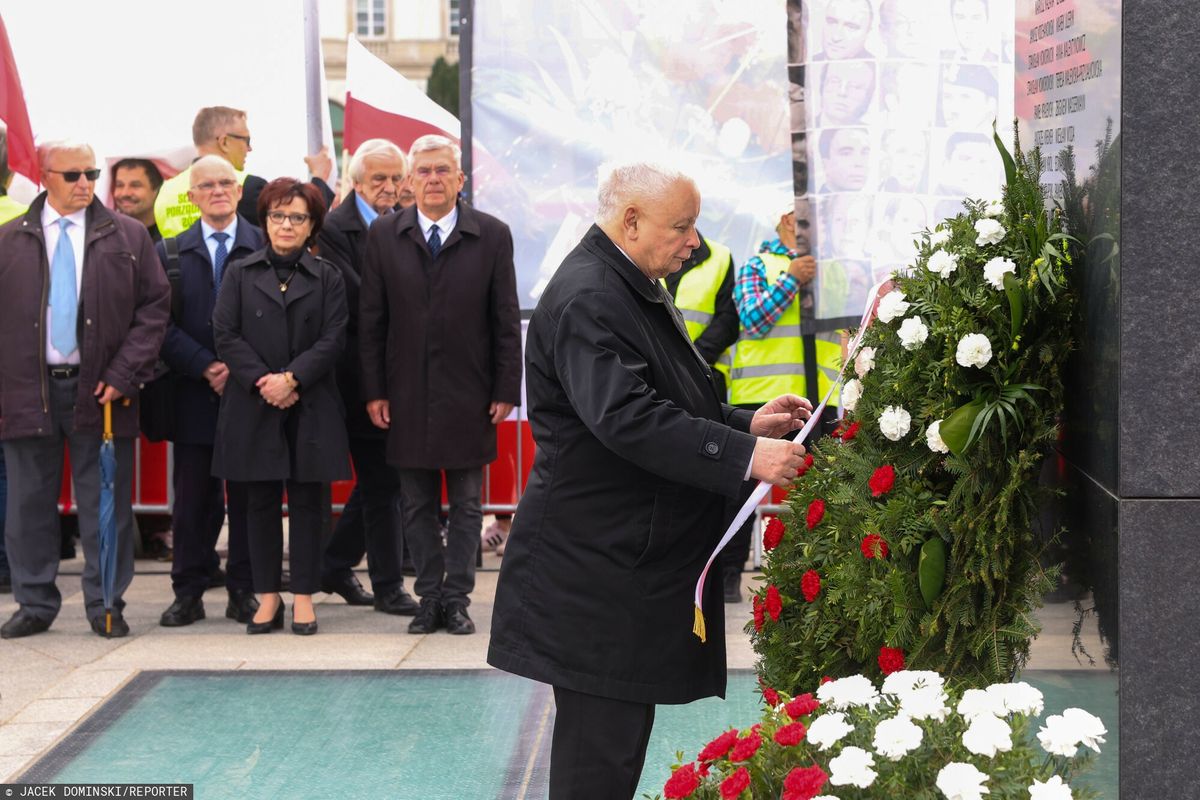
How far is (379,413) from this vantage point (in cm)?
773

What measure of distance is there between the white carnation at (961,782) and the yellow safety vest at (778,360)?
4989 mm

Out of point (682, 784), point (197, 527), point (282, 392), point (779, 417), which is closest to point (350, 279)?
point (282, 392)

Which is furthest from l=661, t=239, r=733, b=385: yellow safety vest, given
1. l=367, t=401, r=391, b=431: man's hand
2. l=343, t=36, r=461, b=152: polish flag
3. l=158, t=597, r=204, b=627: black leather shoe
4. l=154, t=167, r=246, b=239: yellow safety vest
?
l=343, t=36, r=461, b=152: polish flag

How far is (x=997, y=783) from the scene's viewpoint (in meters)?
3.04

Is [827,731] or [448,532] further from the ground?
[827,731]

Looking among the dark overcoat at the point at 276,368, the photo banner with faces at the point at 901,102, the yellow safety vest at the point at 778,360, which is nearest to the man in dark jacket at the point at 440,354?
the dark overcoat at the point at 276,368

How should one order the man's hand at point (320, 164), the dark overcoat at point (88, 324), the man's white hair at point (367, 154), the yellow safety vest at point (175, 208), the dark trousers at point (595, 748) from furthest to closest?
1. the man's hand at point (320, 164)
2. the yellow safety vest at point (175, 208)
3. the man's white hair at point (367, 154)
4. the dark overcoat at point (88, 324)
5. the dark trousers at point (595, 748)

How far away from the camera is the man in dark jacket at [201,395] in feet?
25.9

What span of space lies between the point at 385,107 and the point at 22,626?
5.60m

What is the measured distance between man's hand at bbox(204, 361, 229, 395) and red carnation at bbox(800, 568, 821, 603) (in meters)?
4.49

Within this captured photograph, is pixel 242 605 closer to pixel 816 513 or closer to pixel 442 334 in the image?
pixel 442 334

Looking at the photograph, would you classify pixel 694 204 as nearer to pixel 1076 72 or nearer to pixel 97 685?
pixel 1076 72

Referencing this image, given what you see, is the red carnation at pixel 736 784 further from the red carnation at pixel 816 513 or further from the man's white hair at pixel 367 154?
the man's white hair at pixel 367 154

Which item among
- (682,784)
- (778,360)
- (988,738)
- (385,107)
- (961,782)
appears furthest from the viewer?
(385,107)
